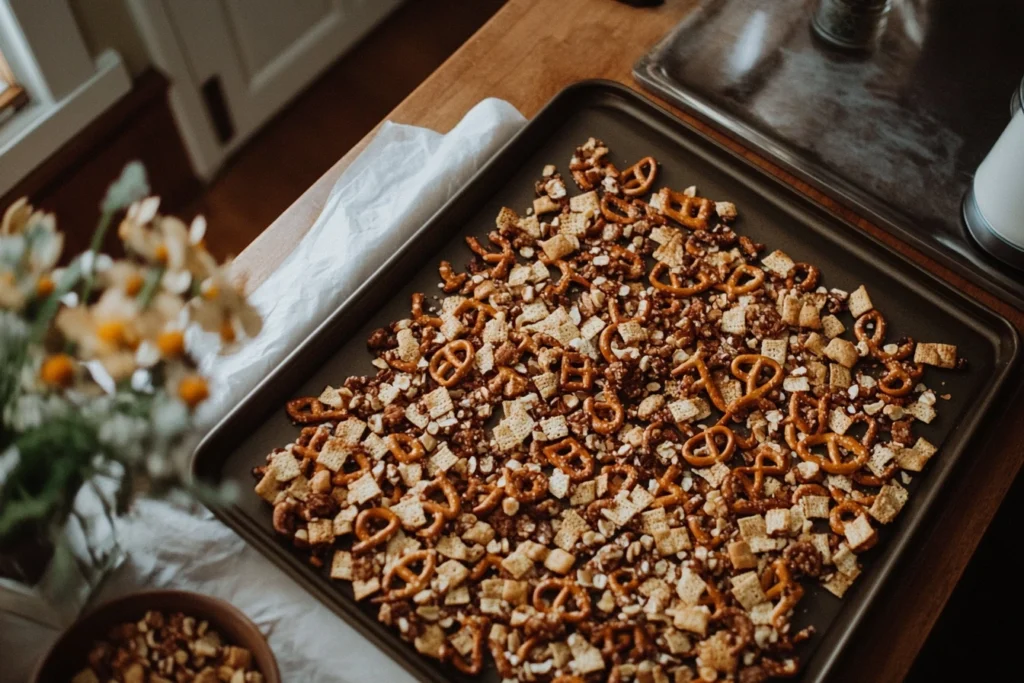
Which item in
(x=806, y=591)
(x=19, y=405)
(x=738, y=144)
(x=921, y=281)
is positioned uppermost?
(x=19, y=405)

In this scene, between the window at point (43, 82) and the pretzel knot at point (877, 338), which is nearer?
the pretzel knot at point (877, 338)

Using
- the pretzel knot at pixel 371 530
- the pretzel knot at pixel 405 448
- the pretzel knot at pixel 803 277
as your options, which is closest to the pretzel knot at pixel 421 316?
the pretzel knot at pixel 405 448

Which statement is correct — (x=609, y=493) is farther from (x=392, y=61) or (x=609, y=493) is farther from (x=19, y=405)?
(x=392, y=61)

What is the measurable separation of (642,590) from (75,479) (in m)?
0.63

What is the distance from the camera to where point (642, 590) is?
1.07 m

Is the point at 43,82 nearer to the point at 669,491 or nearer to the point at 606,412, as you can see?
the point at 606,412

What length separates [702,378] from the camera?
119 centimetres

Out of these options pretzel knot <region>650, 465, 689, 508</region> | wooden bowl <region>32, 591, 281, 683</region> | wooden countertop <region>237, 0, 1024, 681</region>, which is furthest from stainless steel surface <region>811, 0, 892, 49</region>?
wooden bowl <region>32, 591, 281, 683</region>

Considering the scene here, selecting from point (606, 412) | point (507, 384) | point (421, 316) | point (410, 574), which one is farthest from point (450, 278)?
point (410, 574)

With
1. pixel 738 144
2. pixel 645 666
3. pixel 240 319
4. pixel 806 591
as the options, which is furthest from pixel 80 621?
pixel 738 144

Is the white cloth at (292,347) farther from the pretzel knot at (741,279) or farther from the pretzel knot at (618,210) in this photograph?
the pretzel knot at (741,279)

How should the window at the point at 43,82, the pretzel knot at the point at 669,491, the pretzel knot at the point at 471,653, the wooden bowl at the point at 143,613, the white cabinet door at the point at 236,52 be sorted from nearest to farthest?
the wooden bowl at the point at 143,613, the pretzel knot at the point at 471,653, the pretzel knot at the point at 669,491, the window at the point at 43,82, the white cabinet door at the point at 236,52

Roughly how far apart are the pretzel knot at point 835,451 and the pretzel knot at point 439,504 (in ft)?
1.43

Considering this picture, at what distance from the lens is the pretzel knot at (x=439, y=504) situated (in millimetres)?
1085
